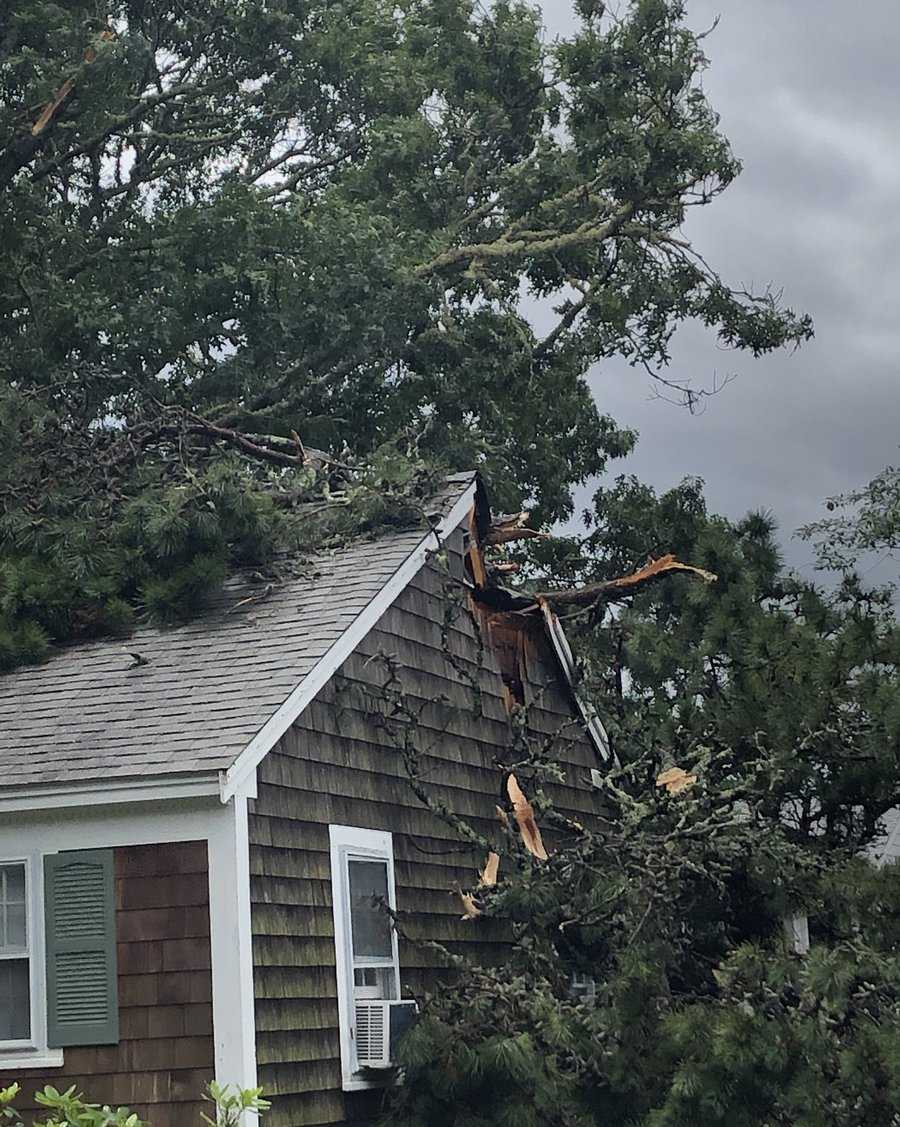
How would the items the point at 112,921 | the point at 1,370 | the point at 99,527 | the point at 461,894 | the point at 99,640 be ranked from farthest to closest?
the point at 1,370
the point at 99,527
the point at 99,640
the point at 461,894
the point at 112,921

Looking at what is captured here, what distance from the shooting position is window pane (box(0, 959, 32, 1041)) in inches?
400

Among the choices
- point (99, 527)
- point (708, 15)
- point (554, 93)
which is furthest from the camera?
point (554, 93)

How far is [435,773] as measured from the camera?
42.2 ft

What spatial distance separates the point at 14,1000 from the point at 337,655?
3032mm

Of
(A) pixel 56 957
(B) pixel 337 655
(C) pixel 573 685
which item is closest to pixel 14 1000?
(A) pixel 56 957

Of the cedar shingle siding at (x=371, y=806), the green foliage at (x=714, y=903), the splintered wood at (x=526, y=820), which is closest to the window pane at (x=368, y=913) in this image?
the cedar shingle siding at (x=371, y=806)

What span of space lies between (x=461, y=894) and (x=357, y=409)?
1418 cm

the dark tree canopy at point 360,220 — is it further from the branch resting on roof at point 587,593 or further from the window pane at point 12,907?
the window pane at point 12,907

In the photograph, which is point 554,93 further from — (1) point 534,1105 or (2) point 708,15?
(1) point 534,1105

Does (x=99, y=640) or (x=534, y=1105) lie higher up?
(x=99, y=640)

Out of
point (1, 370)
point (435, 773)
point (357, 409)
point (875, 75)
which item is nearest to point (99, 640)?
point (435, 773)

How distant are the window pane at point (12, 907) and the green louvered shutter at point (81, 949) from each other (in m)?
0.26

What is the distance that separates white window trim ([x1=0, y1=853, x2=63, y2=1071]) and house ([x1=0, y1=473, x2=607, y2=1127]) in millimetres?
14

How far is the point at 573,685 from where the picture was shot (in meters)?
15.6
